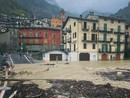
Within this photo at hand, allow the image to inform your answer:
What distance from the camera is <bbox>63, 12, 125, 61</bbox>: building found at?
64688 millimetres

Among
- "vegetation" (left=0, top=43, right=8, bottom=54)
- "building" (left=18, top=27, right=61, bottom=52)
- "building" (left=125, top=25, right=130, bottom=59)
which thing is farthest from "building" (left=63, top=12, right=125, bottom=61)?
"vegetation" (left=0, top=43, right=8, bottom=54)

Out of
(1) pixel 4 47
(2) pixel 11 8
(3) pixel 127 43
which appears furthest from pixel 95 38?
(2) pixel 11 8

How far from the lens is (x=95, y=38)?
67000 millimetres

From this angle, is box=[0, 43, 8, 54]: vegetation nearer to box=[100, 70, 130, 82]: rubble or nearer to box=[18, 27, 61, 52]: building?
box=[18, 27, 61, 52]: building

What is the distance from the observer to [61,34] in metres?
83.9

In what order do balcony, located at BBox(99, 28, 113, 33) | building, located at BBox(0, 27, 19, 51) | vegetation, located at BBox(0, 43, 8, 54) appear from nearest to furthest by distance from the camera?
vegetation, located at BBox(0, 43, 8, 54) → balcony, located at BBox(99, 28, 113, 33) → building, located at BBox(0, 27, 19, 51)

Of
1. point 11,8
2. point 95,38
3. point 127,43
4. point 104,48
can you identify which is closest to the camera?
point 95,38

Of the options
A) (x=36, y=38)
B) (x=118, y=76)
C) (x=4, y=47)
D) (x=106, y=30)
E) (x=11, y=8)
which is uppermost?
(x=11, y=8)

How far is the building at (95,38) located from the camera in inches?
2547

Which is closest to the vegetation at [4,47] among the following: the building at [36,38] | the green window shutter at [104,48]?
the building at [36,38]

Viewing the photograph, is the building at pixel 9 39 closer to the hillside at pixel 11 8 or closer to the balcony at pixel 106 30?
the balcony at pixel 106 30

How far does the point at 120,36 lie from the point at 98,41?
852 cm

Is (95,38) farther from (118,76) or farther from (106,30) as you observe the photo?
(118,76)

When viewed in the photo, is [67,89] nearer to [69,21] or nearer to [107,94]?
[107,94]
